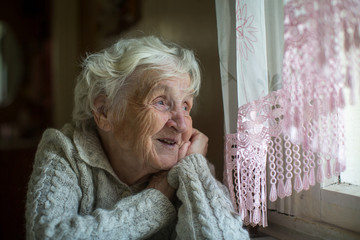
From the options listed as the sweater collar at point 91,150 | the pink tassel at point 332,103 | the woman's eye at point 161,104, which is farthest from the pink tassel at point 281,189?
the sweater collar at point 91,150

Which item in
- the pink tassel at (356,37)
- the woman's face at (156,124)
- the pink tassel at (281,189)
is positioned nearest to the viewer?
the pink tassel at (356,37)

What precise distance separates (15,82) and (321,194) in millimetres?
3841

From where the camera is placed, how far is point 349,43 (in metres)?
0.69

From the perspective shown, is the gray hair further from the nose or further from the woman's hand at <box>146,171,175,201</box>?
the woman's hand at <box>146,171,175,201</box>

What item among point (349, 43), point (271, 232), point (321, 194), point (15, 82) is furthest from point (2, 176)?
point (349, 43)

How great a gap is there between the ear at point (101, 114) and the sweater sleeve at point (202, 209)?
311 mm

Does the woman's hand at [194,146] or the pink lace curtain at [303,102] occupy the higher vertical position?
the pink lace curtain at [303,102]

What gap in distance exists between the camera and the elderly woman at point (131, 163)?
0.88 metres

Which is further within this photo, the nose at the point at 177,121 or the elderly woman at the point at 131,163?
the nose at the point at 177,121

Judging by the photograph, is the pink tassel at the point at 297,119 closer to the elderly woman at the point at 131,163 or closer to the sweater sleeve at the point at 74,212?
the elderly woman at the point at 131,163

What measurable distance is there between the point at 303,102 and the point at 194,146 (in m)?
0.45

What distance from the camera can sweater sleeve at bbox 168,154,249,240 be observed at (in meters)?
0.86

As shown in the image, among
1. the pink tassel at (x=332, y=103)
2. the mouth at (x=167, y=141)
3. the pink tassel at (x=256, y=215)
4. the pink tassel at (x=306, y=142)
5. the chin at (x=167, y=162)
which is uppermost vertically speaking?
the pink tassel at (x=332, y=103)

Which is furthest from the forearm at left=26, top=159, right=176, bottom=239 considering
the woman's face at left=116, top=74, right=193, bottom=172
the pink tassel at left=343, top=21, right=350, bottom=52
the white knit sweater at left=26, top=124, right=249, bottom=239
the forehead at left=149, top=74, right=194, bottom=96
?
the pink tassel at left=343, top=21, right=350, bottom=52
